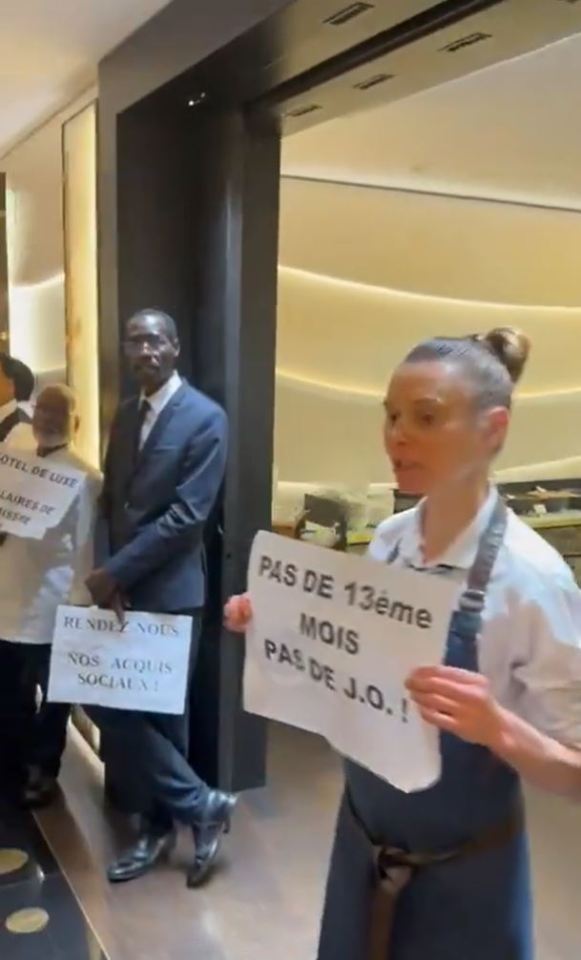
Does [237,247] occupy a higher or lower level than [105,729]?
higher

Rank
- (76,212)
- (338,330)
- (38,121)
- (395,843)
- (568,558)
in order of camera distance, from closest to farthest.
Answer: (395,843), (76,212), (38,121), (338,330), (568,558)

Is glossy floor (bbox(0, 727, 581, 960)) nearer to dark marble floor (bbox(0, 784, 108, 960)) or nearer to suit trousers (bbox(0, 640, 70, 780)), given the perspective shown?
dark marble floor (bbox(0, 784, 108, 960))

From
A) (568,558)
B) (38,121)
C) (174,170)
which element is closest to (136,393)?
(174,170)

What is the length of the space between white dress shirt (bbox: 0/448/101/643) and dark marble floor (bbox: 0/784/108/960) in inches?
21.3

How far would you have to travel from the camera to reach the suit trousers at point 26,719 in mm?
2885

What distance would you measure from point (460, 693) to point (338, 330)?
349 centimetres

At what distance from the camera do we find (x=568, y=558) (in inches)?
187

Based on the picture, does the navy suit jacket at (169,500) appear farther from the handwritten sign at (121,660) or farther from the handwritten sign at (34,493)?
the handwritten sign at (34,493)

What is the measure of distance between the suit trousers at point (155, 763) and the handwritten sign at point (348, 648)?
1200 millimetres

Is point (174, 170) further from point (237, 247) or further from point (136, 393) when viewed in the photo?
point (136, 393)

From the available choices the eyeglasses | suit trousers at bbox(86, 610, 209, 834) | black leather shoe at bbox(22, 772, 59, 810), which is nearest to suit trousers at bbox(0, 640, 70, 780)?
black leather shoe at bbox(22, 772, 59, 810)

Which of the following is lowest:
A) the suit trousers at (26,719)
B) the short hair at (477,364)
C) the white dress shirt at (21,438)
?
the suit trousers at (26,719)

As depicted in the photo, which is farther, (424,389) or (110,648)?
(110,648)

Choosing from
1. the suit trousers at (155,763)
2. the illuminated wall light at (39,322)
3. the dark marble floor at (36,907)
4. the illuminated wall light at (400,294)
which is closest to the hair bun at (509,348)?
the suit trousers at (155,763)
